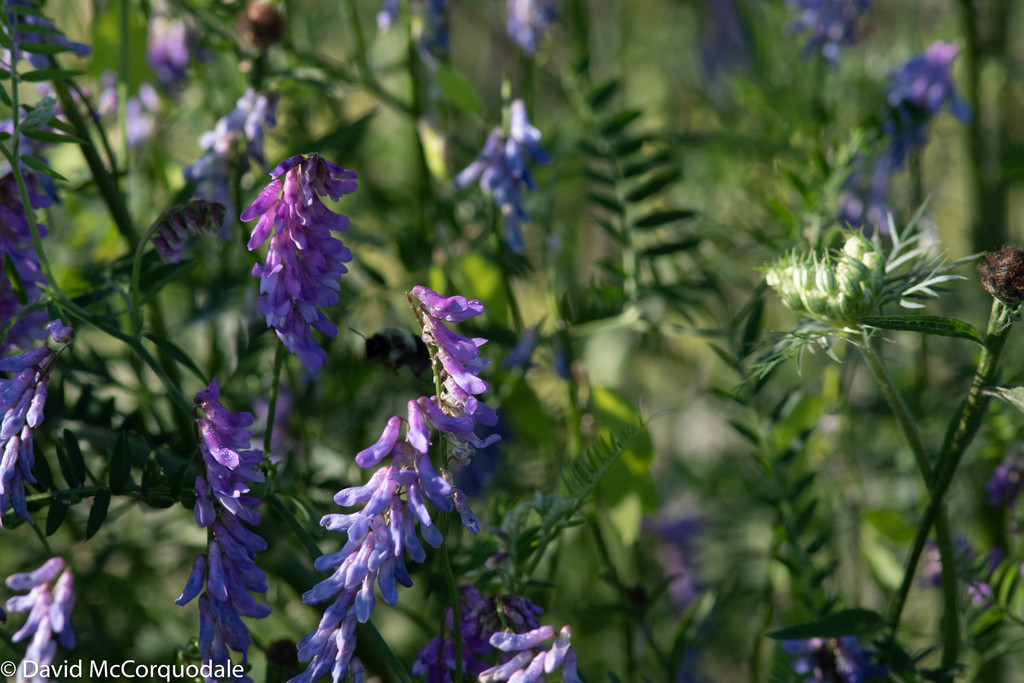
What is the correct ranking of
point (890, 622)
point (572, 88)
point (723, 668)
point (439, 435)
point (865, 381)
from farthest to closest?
point (865, 381) → point (723, 668) → point (572, 88) → point (890, 622) → point (439, 435)

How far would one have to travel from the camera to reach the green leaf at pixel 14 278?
1.99ft

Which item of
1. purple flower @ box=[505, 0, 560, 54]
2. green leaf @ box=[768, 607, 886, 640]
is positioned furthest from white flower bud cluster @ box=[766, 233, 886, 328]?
purple flower @ box=[505, 0, 560, 54]

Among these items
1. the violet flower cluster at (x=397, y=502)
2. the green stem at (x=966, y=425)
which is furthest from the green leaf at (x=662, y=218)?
the violet flower cluster at (x=397, y=502)

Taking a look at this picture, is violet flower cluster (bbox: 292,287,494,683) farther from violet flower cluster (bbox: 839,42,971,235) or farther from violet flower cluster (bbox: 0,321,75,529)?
violet flower cluster (bbox: 839,42,971,235)

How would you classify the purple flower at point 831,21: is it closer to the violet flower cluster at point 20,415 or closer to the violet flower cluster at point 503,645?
the violet flower cluster at point 503,645

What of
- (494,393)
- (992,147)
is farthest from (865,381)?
(494,393)

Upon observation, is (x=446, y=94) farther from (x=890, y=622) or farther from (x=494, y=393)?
(x=890, y=622)

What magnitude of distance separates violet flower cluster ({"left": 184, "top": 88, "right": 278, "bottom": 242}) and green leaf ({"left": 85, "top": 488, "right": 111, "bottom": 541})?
0.31 meters

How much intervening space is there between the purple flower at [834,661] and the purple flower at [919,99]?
0.56 metres

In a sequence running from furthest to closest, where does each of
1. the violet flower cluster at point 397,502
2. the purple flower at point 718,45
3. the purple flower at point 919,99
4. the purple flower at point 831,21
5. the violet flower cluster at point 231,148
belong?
1. the purple flower at point 718,45
2. the purple flower at point 831,21
3. the purple flower at point 919,99
4. the violet flower cluster at point 231,148
5. the violet flower cluster at point 397,502

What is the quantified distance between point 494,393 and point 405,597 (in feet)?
1.30

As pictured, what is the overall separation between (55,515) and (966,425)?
0.57 m

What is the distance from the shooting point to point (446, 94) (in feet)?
3.31

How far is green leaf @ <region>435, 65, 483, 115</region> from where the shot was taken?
1002mm
